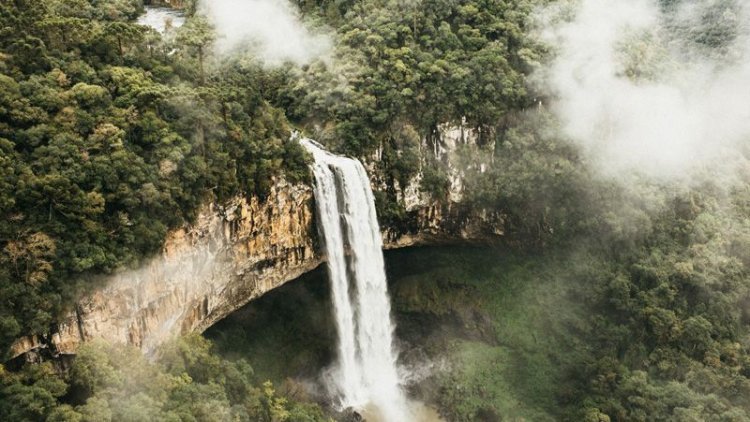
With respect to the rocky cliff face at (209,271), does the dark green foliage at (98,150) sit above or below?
above

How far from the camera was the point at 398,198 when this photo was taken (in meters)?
31.2

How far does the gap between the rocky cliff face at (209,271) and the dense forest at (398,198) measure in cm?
64

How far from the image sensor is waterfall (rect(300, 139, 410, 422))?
2745 centimetres

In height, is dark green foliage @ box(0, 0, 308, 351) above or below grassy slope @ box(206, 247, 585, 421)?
above

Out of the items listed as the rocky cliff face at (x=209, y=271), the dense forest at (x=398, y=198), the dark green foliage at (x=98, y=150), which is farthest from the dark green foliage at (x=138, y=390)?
the dark green foliage at (x=98, y=150)

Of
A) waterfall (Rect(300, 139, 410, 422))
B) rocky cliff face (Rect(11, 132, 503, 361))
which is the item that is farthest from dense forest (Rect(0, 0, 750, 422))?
waterfall (Rect(300, 139, 410, 422))

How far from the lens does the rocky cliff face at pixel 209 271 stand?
19.5m

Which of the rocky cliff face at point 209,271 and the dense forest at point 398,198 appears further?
the rocky cliff face at point 209,271

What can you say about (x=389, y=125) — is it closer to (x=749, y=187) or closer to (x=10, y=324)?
(x=10, y=324)

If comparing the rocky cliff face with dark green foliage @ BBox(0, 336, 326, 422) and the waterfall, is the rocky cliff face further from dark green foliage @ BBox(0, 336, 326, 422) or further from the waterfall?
the waterfall

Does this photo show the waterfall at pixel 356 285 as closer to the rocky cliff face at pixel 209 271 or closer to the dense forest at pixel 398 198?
the rocky cliff face at pixel 209 271

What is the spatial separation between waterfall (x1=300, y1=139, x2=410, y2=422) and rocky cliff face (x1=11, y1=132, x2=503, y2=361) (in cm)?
104

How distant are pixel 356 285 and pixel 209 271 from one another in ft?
23.6

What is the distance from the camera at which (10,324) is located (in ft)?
55.3
